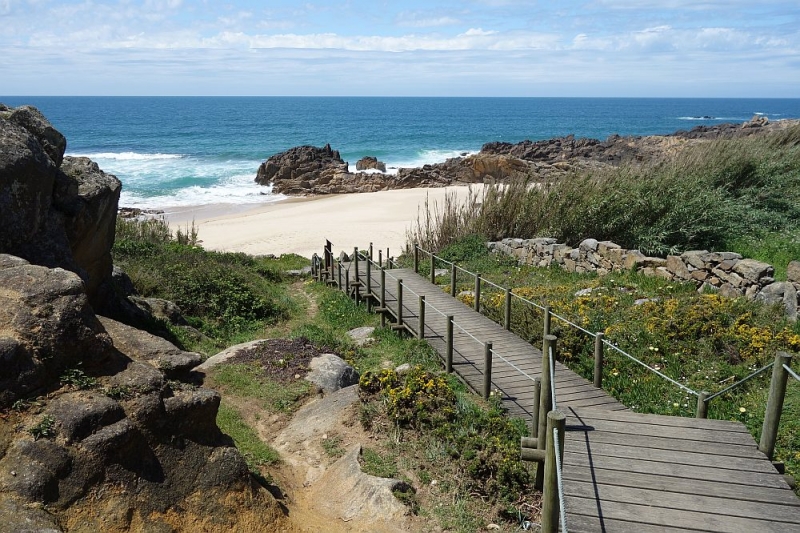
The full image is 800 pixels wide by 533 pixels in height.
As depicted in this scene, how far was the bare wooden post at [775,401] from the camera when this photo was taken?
523cm

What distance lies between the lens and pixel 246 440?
7.56 metres

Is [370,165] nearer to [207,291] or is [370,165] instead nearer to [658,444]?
[207,291]

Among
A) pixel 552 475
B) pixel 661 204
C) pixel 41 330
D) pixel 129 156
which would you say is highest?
pixel 41 330

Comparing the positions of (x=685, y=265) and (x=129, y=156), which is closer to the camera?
(x=685, y=265)

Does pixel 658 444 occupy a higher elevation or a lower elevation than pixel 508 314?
higher

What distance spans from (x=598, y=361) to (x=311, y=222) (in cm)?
2434

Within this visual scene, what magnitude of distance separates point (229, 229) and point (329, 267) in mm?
12968

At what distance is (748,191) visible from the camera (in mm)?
17688

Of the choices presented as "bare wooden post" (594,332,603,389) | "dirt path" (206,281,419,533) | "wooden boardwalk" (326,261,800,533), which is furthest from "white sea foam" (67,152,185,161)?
"wooden boardwalk" (326,261,800,533)

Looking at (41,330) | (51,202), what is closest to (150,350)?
(41,330)

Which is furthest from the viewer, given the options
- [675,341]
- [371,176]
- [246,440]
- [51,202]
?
[371,176]

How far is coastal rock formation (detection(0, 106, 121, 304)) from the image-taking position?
773 centimetres

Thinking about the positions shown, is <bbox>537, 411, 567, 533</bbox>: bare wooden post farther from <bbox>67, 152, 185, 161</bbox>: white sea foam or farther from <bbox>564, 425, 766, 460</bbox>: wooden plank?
<bbox>67, 152, 185, 161</bbox>: white sea foam

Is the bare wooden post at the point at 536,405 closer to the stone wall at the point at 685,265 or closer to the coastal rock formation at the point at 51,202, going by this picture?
the stone wall at the point at 685,265
